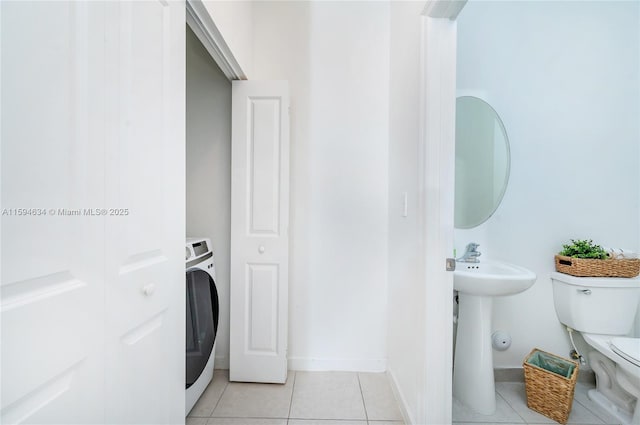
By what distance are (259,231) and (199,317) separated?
0.63 m

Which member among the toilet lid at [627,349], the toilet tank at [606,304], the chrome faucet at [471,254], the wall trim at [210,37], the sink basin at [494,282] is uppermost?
the wall trim at [210,37]

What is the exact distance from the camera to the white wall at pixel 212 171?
198cm

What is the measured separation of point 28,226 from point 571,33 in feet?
9.60

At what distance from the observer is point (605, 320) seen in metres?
1.68

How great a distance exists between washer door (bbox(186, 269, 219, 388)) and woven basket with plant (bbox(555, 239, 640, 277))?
2.31 metres

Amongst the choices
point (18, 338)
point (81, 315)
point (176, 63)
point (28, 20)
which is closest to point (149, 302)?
point (81, 315)

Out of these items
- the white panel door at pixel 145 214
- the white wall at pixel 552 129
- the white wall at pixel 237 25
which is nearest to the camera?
the white panel door at pixel 145 214

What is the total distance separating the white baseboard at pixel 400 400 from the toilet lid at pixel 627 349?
3.67 ft

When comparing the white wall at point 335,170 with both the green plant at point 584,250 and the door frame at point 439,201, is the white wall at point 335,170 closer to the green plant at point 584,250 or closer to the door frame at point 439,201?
the door frame at point 439,201

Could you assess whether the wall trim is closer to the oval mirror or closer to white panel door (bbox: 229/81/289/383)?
white panel door (bbox: 229/81/289/383)

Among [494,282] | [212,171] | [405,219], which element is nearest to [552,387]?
[494,282]

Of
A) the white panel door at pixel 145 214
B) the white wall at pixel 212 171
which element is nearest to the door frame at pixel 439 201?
the white panel door at pixel 145 214

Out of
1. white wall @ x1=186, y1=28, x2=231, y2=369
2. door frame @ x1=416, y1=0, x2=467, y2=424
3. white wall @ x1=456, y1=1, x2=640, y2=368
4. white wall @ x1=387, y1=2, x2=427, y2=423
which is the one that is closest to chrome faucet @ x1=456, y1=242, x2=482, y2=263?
white wall @ x1=456, y1=1, x2=640, y2=368

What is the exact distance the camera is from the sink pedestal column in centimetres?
161
